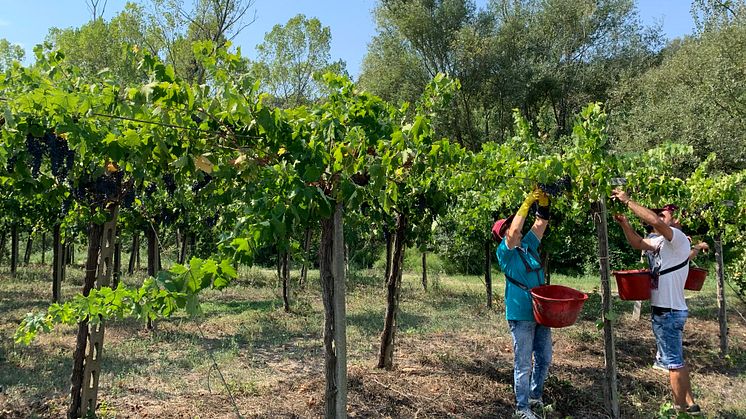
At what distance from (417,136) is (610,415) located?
10.3 ft

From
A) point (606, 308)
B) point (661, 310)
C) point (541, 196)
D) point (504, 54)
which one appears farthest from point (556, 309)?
point (504, 54)

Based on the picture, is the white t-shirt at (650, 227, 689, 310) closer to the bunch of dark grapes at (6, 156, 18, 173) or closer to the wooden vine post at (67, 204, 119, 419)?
the wooden vine post at (67, 204, 119, 419)

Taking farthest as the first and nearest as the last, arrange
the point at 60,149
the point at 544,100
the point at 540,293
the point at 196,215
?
1. the point at 544,100
2. the point at 196,215
3. the point at 540,293
4. the point at 60,149

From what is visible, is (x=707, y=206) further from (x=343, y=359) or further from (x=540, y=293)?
(x=343, y=359)

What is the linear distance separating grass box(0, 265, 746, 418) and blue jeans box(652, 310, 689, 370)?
64cm

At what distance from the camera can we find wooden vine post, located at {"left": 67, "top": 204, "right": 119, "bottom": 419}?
13.4ft

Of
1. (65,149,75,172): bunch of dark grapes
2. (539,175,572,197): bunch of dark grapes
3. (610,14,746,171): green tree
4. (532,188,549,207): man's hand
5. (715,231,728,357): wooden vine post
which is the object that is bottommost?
(715,231,728,357): wooden vine post

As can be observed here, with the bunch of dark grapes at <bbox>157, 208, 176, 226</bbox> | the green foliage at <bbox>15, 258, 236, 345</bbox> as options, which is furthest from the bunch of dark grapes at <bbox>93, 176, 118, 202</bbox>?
the bunch of dark grapes at <bbox>157, 208, 176, 226</bbox>

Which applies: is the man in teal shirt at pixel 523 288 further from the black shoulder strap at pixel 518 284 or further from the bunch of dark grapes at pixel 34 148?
the bunch of dark grapes at pixel 34 148

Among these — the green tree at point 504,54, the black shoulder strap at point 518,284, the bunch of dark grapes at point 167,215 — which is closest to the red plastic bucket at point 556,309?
the black shoulder strap at point 518,284

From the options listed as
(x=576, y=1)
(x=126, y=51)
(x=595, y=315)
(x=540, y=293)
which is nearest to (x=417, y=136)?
(x=126, y=51)

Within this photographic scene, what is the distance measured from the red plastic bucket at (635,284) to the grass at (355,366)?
1153mm

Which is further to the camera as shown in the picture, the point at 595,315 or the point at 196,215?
the point at 196,215

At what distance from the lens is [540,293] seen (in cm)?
410
